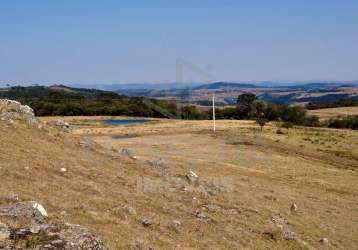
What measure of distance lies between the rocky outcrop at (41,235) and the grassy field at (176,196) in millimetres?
1423

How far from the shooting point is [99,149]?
3077 centimetres

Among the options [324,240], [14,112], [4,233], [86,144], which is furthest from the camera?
[86,144]

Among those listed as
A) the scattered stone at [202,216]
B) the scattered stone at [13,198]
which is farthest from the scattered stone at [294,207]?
the scattered stone at [13,198]

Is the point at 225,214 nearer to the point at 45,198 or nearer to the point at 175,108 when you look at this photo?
the point at 45,198

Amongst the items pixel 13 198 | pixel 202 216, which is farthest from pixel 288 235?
pixel 13 198

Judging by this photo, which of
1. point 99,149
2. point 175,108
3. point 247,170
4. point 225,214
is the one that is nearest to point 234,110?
point 175,108

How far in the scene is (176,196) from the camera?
2280 centimetres

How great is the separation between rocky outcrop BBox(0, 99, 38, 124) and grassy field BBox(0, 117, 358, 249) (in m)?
1.31

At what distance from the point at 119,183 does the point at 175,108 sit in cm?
11557

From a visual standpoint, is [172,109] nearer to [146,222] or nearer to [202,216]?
[202,216]

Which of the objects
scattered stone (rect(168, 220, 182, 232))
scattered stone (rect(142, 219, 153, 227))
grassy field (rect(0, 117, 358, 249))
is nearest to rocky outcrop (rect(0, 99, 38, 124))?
grassy field (rect(0, 117, 358, 249))

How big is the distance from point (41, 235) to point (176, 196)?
11.6 meters

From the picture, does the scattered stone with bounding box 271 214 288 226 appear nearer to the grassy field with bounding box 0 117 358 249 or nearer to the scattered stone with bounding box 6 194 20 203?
the grassy field with bounding box 0 117 358 249

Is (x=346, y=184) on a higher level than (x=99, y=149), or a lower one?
lower
